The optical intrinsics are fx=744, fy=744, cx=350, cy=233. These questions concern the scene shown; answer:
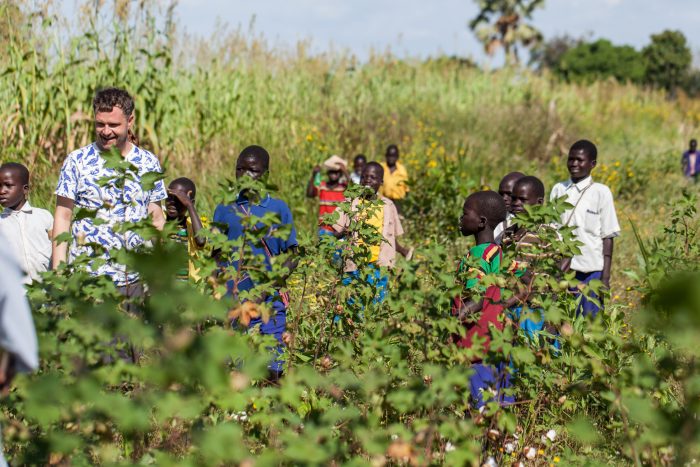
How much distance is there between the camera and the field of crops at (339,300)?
78.4 inches

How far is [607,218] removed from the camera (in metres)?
5.30

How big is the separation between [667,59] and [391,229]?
187 ft

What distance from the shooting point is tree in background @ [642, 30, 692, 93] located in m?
55.4

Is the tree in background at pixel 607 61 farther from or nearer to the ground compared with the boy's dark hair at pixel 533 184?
farther from the ground

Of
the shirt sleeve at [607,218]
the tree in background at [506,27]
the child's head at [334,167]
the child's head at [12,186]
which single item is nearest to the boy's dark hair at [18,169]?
the child's head at [12,186]

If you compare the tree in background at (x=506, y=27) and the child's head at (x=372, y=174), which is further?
the tree in background at (x=506, y=27)

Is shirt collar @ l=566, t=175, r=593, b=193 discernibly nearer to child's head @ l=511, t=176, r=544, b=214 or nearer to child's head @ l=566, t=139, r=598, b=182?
child's head @ l=566, t=139, r=598, b=182

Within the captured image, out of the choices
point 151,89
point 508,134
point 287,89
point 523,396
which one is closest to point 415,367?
point 523,396

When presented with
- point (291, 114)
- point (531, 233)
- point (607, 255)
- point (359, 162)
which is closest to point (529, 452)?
point (531, 233)

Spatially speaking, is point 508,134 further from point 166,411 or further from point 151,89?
point 166,411

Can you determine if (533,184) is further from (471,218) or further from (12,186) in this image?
(12,186)

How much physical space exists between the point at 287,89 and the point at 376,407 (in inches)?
389

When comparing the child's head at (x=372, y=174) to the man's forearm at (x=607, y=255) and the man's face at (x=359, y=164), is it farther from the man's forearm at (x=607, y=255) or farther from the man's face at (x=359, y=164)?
the man's face at (x=359, y=164)

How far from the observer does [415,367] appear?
389cm
